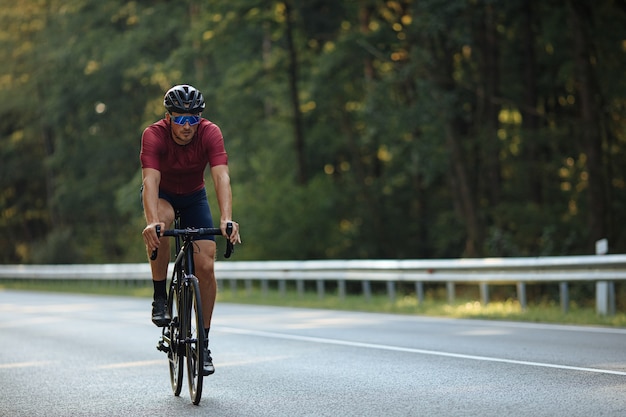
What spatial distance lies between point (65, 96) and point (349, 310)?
3680 centimetres

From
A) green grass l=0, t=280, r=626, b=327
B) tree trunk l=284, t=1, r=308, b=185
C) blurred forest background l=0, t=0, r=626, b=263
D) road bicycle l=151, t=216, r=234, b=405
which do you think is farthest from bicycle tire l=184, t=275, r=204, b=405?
tree trunk l=284, t=1, r=308, b=185

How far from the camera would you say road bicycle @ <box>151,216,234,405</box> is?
7746 mm

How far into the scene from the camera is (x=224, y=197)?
26.2 ft

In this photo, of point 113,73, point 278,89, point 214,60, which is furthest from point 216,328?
point 113,73

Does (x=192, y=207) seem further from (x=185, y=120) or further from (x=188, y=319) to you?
(x=188, y=319)

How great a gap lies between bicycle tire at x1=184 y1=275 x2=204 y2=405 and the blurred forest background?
1706 centimetres

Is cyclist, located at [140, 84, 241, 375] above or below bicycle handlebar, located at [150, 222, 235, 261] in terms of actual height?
above

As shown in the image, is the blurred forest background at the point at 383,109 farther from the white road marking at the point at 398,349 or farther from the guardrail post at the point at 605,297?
the white road marking at the point at 398,349

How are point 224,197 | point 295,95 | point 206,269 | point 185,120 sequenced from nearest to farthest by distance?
1. point 224,197
2. point 185,120
3. point 206,269
4. point 295,95

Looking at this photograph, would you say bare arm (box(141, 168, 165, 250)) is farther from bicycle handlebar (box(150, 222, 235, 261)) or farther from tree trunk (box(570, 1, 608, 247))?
tree trunk (box(570, 1, 608, 247))

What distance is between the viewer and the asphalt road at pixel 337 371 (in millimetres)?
7660

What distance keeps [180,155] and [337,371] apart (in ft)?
8.33

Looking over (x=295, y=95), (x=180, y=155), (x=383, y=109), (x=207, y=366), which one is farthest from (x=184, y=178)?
(x=295, y=95)

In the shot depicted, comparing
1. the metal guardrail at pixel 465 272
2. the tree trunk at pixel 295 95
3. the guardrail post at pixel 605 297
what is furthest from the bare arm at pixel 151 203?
the tree trunk at pixel 295 95
